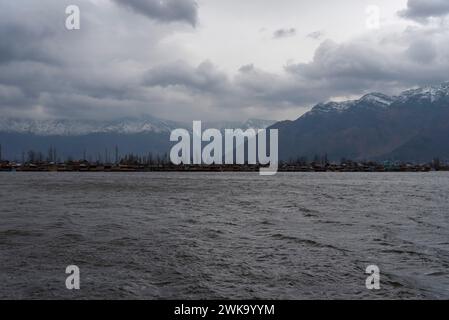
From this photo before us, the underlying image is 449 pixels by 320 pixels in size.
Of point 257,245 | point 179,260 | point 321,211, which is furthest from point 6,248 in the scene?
point 321,211

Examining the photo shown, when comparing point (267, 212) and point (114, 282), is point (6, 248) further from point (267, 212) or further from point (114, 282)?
point (267, 212)

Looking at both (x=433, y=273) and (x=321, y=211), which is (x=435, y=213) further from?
(x=433, y=273)

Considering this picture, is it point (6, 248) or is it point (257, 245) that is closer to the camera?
point (6, 248)

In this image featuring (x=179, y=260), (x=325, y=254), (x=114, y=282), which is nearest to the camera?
(x=114, y=282)

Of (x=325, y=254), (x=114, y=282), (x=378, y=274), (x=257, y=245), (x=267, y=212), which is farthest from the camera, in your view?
(x=267, y=212)

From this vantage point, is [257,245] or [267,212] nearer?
[257,245]

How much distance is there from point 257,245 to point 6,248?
1455 centimetres

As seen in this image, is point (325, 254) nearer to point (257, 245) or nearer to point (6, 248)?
point (257, 245)

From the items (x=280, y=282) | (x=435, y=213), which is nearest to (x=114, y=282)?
(x=280, y=282)

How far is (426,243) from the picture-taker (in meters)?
31.2

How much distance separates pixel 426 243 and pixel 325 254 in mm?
8846
